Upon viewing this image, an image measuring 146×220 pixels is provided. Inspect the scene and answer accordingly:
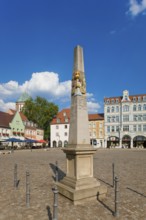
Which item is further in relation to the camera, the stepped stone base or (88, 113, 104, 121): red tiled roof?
(88, 113, 104, 121): red tiled roof

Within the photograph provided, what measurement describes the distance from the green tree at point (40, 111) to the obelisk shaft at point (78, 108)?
222ft

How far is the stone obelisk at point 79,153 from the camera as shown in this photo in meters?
7.05

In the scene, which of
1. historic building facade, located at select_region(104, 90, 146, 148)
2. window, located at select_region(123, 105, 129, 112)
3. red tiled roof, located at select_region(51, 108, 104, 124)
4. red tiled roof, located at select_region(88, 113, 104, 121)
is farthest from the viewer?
red tiled roof, located at select_region(88, 113, 104, 121)

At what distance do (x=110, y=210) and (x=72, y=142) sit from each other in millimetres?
2509

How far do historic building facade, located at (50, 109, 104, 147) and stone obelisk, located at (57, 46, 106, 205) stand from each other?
63224mm

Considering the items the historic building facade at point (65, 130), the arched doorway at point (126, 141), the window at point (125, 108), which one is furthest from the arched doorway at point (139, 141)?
the historic building facade at point (65, 130)

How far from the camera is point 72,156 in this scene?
24.5 feet

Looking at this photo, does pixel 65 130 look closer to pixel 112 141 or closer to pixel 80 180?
pixel 112 141

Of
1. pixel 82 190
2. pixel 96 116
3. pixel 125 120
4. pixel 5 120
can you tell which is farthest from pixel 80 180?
pixel 96 116

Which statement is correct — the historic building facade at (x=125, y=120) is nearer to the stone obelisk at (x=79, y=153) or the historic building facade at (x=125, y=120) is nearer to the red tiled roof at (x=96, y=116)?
the red tiled roof at (x=96, y=116)

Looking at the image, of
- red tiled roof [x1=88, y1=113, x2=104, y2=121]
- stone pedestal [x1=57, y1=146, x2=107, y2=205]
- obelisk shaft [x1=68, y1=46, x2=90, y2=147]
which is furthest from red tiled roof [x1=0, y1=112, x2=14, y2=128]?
stone pedestal [x1=57, y1=146, x2=107, y2=205]

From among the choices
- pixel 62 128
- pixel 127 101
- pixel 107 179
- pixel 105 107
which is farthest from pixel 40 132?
pixel 107 179

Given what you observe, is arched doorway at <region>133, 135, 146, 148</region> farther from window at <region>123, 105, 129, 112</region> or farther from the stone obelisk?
the stone obelisk

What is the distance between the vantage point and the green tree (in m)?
76.0
